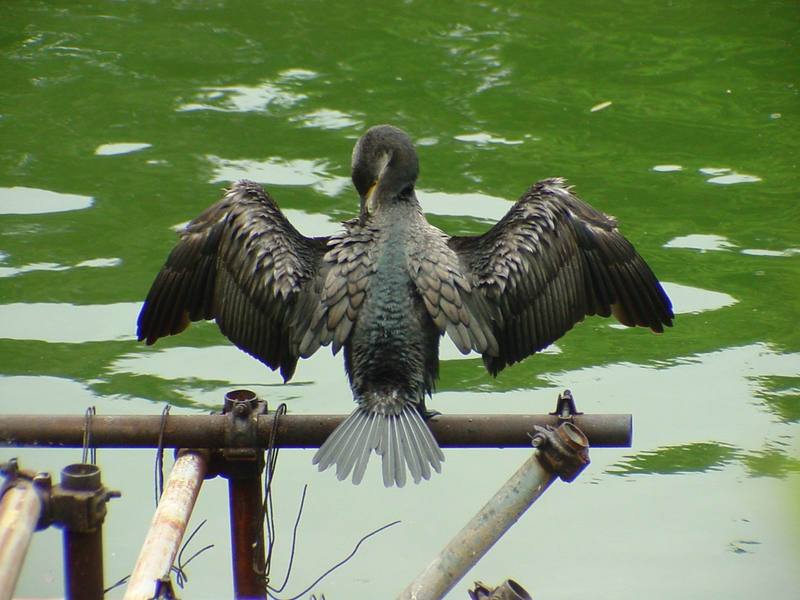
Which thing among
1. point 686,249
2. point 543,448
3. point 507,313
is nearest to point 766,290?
point 686,249

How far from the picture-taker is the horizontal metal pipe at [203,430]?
2.94m

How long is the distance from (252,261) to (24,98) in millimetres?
4875

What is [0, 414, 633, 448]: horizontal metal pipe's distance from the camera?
2.94 metres

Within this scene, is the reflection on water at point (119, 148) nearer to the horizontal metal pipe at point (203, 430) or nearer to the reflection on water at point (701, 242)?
the reflection on water at point (701, 242)

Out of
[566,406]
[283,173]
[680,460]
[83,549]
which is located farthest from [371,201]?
[283,173]

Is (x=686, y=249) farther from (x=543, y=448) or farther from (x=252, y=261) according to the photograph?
(x=543, y=448)

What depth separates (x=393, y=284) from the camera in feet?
11.4

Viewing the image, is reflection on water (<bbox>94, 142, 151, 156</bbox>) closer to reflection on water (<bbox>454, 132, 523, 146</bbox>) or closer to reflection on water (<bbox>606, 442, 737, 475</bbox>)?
reflection on water (<bbox>454, 132, 523, 146</bbox>)

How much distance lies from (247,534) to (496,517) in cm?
88

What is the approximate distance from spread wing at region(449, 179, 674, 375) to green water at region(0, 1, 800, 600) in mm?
969

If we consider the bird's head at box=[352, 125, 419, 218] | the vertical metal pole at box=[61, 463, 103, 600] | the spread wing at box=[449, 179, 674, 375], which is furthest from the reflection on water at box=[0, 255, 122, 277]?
the vertical metal pole at box=[61, 463, 103, 600]

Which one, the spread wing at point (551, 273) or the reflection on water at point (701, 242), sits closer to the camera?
the spread wing at point (551, 273)

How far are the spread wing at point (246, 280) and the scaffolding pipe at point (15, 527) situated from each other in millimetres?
1094

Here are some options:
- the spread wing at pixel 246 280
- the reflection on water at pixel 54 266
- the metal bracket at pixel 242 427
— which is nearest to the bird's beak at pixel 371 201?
the spread wing at pixel 246 280
